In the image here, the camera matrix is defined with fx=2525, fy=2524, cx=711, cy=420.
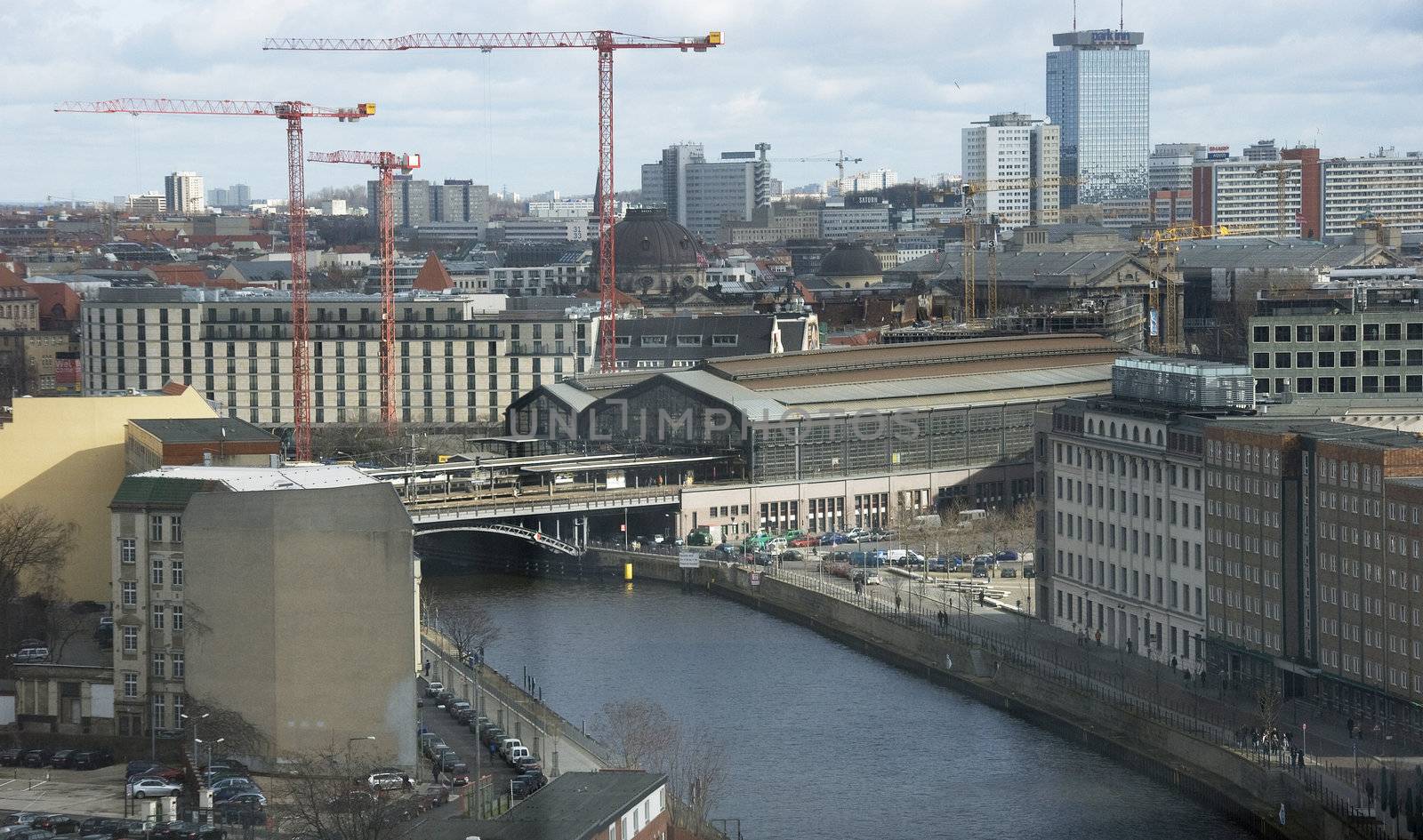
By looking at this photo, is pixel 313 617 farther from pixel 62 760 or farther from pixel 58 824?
pixel 58 824

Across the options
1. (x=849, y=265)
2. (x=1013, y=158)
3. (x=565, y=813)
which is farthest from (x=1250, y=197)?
(x=565, y=813)

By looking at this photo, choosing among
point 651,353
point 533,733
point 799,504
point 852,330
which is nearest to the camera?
point 533,733

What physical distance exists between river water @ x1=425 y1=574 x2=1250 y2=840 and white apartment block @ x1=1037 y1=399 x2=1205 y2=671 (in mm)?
2702

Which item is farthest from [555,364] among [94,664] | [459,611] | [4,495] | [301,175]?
[94,664]

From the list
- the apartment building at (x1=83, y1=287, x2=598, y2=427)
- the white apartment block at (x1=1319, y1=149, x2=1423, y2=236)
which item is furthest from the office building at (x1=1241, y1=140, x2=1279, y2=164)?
the apartment building at (x1=83, y1=287, x2=598, y2=427)

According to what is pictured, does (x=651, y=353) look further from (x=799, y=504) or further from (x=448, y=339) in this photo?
(x=799, y=504)

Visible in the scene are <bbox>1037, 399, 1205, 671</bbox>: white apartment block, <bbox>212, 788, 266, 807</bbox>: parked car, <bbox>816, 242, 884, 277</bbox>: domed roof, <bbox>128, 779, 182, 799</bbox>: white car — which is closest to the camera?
<bbox>212, 788, 266, 807</bbox>: parked car

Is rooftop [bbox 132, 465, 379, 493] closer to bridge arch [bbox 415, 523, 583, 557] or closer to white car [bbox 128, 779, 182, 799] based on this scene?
white car [bbox 128, 779, 182, 799]

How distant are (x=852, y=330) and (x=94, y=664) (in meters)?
58.5

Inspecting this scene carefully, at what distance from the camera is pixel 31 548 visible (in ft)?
112

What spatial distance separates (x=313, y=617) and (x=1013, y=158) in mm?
169432

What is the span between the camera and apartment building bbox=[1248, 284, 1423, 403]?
126ft

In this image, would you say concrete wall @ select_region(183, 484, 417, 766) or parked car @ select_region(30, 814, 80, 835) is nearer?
parked car @ select_region(30, 814, 80, 835)

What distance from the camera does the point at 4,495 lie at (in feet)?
117
